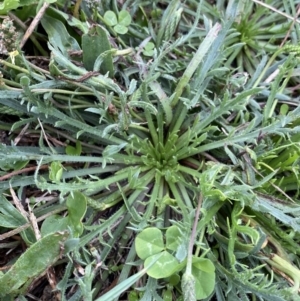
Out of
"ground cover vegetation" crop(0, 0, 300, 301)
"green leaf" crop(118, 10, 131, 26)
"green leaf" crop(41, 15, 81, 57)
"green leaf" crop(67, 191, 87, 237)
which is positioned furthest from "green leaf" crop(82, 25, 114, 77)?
"green leaf" crop(67, 191, 87, 237)

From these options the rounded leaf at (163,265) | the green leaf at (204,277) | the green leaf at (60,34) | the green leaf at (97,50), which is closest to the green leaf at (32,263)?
the rounded leaf at (163,265)

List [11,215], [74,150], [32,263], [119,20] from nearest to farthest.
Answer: [32,263] → [11,215] → [74,150] → [119,20]

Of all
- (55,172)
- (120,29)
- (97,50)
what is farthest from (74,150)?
(120,29)

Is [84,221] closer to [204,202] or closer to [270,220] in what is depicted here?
[204,202]

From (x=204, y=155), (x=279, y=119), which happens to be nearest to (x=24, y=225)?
(x=204, y=155)

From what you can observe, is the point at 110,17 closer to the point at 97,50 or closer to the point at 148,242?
the point at 97,50

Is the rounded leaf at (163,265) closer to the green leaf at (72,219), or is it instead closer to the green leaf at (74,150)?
the green leaf at (72,219)

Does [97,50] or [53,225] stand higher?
[97,50]
